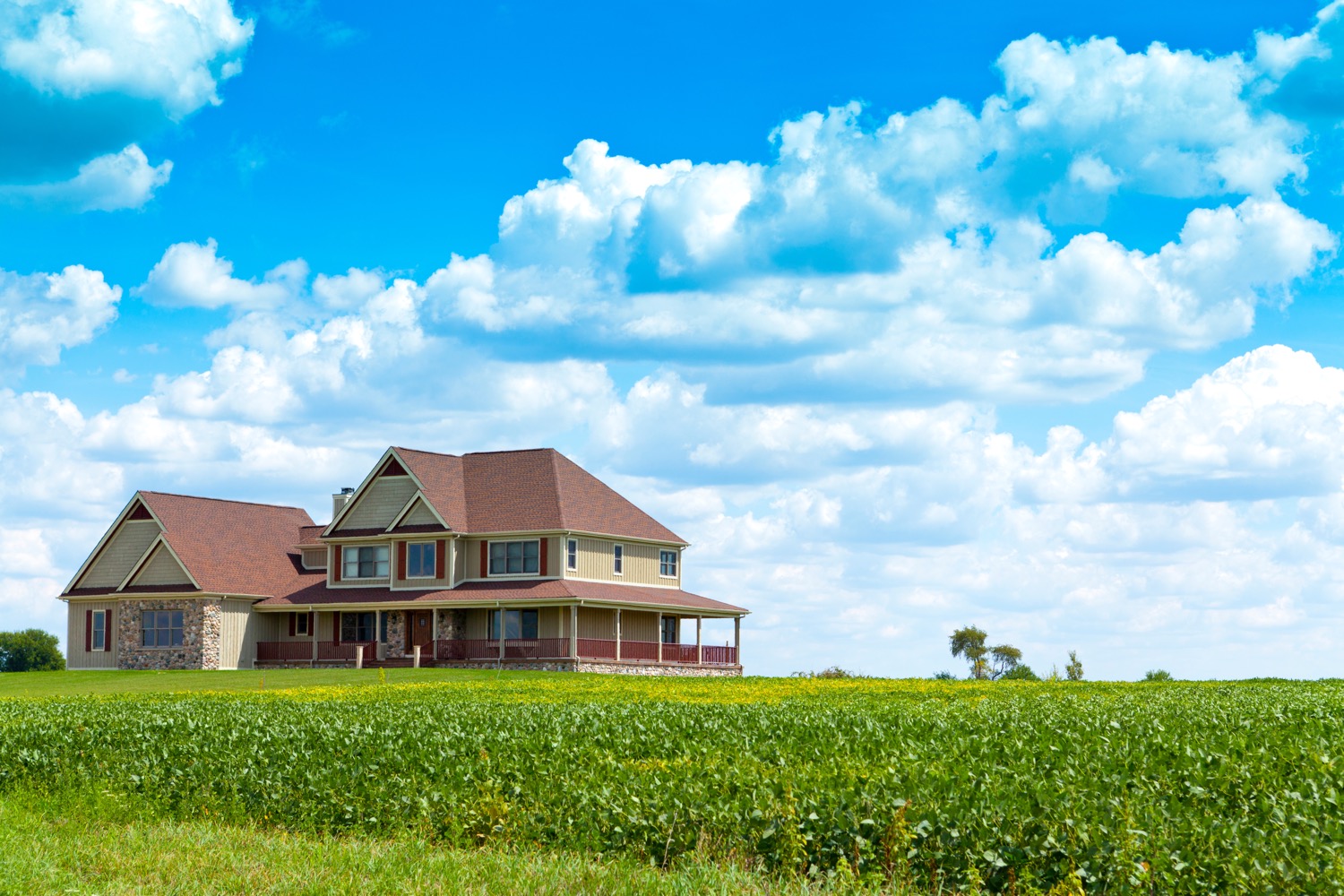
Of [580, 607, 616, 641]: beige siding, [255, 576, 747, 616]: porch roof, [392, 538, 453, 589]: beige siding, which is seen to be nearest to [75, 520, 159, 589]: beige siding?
[255, 576, 747, 616]: porch roof

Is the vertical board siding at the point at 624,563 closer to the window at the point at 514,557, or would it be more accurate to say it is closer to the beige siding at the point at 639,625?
the beige siding at the point at 639,625

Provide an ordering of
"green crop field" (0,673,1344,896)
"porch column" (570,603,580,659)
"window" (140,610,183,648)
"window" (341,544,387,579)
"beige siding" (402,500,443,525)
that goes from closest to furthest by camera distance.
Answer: "green crop field" (0,673,1344,896), "porch column" (570,603,580,659), "beige siding" (402,500,443,525), "window" (341,544,387,579), "window" (140,610,183,648)

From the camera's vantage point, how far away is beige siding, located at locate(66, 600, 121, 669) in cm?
5469

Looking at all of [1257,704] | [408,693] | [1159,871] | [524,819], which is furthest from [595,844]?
[408,693]

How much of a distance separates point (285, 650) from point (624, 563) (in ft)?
44.8

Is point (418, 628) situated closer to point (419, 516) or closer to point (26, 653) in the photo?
point (419, 516)

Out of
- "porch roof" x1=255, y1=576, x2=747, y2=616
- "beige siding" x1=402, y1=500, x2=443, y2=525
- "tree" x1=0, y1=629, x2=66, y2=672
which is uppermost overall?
"beige siding" x1=402, y1=500, x2=443, y2=525

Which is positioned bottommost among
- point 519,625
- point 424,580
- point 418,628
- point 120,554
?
point 418,628

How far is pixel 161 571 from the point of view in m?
53.2

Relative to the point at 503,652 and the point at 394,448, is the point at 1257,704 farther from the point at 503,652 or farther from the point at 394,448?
the point at 394,448

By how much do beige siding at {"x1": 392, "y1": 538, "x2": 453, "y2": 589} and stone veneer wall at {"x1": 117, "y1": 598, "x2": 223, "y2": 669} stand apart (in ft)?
23.6

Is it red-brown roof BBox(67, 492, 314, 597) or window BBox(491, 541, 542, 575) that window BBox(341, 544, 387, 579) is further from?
window BBox(491, 541, 542, 575)

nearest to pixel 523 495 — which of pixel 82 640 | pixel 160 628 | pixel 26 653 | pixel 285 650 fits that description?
pixel 285 650

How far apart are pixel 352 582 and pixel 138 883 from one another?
42957mm
